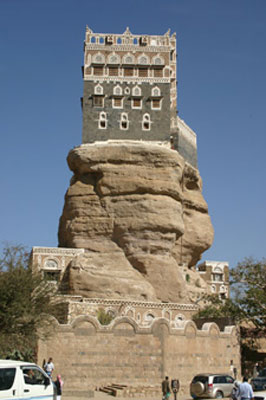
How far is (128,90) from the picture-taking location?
179 feet

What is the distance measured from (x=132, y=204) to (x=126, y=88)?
1244cm

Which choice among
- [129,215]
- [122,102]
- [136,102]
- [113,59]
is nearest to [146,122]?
[136,102]

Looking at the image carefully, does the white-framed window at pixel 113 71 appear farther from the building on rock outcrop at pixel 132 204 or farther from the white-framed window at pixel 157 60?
the white-framed window at pixel 157 60

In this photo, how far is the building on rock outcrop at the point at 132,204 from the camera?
144ft

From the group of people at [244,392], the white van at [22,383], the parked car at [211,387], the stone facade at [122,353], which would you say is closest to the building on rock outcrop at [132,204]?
the stone facade at [122,353]

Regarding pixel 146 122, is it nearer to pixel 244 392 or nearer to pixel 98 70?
pixel 98 70

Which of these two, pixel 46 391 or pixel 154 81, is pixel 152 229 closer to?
pixel 154 81

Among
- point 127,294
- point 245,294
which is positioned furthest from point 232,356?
point 127,294

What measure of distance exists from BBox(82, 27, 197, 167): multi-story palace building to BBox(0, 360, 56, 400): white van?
37.8 metres

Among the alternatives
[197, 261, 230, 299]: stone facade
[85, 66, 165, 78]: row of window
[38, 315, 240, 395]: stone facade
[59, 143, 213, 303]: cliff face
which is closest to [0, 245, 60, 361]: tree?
[38, 315, 240, 395]: stone facade

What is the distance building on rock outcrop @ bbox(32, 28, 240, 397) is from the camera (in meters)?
43.9

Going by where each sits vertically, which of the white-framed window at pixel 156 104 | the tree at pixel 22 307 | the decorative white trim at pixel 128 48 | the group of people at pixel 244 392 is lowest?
the group of people at pixel 244 392

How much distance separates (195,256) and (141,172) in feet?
40.6

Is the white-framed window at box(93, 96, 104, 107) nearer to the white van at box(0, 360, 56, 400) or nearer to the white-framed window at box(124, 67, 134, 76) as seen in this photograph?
the white-framed window at box(124, 67, 134, 76)
